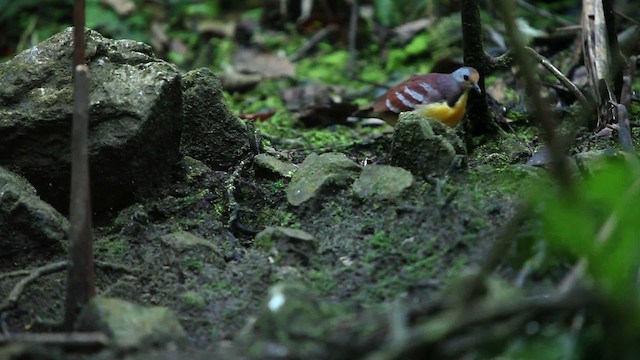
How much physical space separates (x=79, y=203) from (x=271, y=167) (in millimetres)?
1429

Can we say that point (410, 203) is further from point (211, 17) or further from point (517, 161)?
point (211, 17)

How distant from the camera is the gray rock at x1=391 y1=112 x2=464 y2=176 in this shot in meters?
3.38

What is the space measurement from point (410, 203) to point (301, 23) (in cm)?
479

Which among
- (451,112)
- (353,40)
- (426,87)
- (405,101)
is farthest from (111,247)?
(353,40)

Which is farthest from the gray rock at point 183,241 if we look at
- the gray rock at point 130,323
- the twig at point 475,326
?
the twig at point 475,326

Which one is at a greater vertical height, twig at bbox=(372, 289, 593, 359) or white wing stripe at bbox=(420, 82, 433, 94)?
white wing stripe at bbox=(420, 82, 433, 94)

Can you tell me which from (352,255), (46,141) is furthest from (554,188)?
(46,141)

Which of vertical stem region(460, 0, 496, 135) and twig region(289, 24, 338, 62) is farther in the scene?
twig region(289, 24, 338, 62)

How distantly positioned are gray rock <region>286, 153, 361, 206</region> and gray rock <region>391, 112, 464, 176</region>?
19 centimetres

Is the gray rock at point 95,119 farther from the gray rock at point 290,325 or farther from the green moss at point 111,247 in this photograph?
the gray rock at point 290,325

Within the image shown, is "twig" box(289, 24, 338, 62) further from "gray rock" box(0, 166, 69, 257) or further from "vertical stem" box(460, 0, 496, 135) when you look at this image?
"gray rock" box(0, 166, 69, 257)

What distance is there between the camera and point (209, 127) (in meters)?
3.98

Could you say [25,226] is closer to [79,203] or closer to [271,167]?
[79,203]

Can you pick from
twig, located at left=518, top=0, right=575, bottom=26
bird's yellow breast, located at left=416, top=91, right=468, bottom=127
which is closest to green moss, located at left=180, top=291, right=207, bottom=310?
bird's yellow breast, located at left=416, top=91, right=468, bottom=127
